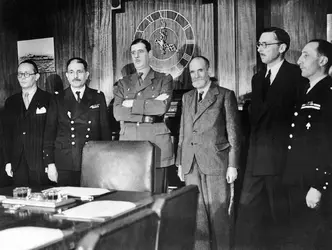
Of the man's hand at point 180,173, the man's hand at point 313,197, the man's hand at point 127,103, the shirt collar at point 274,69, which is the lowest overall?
the man's hand at point 313,197

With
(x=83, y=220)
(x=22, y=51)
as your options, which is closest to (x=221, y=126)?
(x=83, y=220)

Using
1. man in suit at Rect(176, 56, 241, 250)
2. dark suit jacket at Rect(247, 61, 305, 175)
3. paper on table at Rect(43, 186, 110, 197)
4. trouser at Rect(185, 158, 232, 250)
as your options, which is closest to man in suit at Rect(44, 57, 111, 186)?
man in suit at Rect(176, 56, 241, 250)

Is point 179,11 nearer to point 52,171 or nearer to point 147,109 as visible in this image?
point 147,109

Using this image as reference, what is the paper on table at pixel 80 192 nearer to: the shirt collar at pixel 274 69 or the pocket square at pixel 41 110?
the shirt collar at pixel 274 69

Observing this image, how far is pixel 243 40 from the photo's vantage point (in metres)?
3.56

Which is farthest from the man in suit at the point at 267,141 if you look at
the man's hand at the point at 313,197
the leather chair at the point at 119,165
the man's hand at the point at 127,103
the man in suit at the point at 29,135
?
the man in suit at the point at 29,135

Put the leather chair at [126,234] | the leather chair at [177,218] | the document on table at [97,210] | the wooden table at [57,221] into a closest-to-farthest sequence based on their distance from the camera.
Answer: the leather chair at [126,234]
the leather chair at [177,218]
the wooden table at [57,221]
the document on table at [97,210]

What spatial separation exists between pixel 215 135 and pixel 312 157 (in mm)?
747

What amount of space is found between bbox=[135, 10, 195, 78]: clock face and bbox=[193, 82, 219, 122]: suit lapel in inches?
21.7

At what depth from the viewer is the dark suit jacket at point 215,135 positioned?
130 inches

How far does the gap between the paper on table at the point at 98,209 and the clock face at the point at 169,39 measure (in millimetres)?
2218

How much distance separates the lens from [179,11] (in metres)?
3.87

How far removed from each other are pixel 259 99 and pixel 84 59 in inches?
74.3

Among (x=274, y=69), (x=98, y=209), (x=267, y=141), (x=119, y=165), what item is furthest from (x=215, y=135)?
(x=98, y=209)
